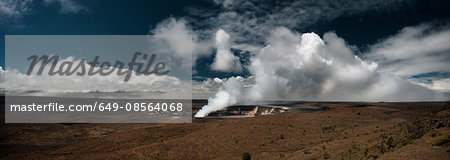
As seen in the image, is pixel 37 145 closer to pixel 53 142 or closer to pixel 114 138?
pixel 53 142

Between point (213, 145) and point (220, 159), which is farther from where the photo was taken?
point (213, 145)

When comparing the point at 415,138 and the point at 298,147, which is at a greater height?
the point at 415,138

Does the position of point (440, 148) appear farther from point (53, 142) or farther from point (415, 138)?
point (53, 142)

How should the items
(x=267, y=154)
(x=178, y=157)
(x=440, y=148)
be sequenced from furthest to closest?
(x=178, y=157), (x=267, y=154), (x=440, y=148)

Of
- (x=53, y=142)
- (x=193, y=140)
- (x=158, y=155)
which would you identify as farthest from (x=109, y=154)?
(x=53, y=142)

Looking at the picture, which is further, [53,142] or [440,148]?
[53,142]

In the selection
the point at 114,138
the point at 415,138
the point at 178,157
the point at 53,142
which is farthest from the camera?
the point at 53,142

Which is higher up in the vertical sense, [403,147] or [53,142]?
[403,147]

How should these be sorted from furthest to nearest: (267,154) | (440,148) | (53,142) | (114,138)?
1. (53,142)
2. (114,138)
3. (267,154)
4. (440,148)

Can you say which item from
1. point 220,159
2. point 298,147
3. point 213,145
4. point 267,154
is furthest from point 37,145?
point 298,147
